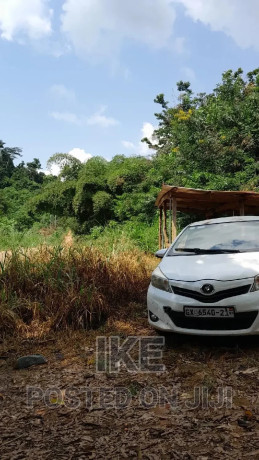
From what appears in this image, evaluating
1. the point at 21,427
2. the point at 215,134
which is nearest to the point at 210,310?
the point at 21,427

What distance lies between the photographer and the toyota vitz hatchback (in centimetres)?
Result: 365

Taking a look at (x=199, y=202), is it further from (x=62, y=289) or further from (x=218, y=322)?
(x=218, y=322)

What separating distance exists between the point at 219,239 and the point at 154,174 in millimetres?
14602

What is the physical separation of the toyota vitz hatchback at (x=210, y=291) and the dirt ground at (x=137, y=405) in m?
0.40

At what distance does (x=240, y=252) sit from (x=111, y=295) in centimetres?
254

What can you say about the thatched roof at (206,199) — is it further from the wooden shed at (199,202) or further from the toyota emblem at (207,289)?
the toyota emblem at (207,289)

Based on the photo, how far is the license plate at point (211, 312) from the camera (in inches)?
143

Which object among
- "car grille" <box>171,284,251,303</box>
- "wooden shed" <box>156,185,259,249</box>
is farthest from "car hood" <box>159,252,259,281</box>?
"wooden shed" <box>156,185,259,249</box>

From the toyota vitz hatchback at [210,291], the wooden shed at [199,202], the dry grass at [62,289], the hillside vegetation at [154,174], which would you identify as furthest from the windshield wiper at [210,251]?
the hillside vegetation at [154,174]

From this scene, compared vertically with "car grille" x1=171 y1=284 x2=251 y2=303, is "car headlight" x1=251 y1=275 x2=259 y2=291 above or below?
above

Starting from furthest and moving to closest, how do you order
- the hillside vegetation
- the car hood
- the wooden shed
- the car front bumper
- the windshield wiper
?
→ 1. the hillside vegetation
2. the wooden shed
3. the windshield wiper
4. the car hood
5. the car front bumper

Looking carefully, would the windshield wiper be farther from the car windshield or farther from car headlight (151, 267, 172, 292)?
car headlight (151, 267, 172, 292)

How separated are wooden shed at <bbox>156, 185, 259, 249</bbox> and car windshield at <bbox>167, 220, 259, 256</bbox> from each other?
4517 mm

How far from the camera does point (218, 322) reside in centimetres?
370
